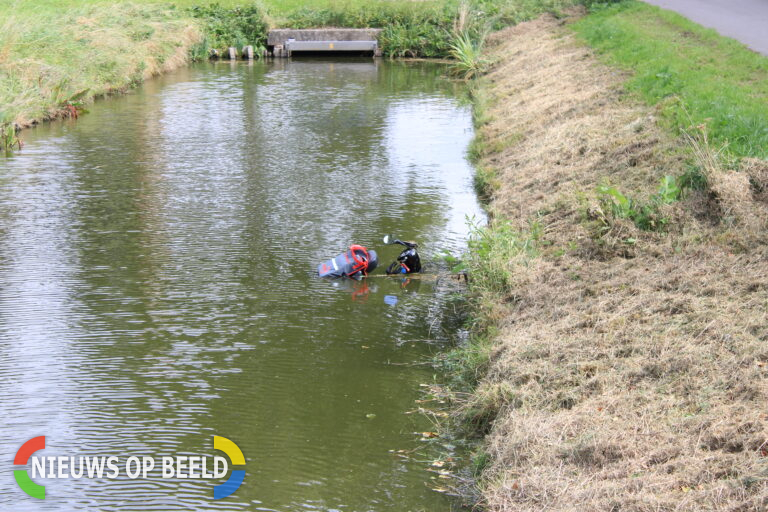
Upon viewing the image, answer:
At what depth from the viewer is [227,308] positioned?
9.55m

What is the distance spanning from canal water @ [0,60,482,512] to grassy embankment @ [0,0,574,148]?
6.60ft

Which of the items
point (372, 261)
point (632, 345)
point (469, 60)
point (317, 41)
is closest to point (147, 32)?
point (317, 41)

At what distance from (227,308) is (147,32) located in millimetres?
19938

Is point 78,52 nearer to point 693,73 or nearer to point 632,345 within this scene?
point 693,73

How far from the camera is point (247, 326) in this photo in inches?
358

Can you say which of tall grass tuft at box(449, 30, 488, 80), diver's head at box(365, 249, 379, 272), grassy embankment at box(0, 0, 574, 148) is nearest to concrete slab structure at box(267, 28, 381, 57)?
grassy embankment at box(0, 0, 574, 148)

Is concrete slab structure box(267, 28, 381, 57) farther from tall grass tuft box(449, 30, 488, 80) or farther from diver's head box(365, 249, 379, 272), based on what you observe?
diver's head box(365, 249, 379, 272)

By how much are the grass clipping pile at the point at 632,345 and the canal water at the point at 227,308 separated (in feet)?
2.63

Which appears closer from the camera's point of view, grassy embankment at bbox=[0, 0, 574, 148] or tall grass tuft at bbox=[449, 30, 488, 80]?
grassy embankment at bbox=[0, 0, 574, 148]

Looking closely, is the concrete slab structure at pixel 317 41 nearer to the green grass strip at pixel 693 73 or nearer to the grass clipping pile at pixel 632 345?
the green grass strip at pixel 693 73

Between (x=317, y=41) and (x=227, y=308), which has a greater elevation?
(x=317, y=41)

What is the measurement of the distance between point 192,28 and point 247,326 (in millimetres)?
23321

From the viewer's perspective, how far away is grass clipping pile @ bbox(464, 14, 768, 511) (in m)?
5.53

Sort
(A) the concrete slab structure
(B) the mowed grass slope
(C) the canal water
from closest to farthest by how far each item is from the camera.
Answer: (C) the canal water, (B) the mowed grass slope, (A) the concrete slab structure
